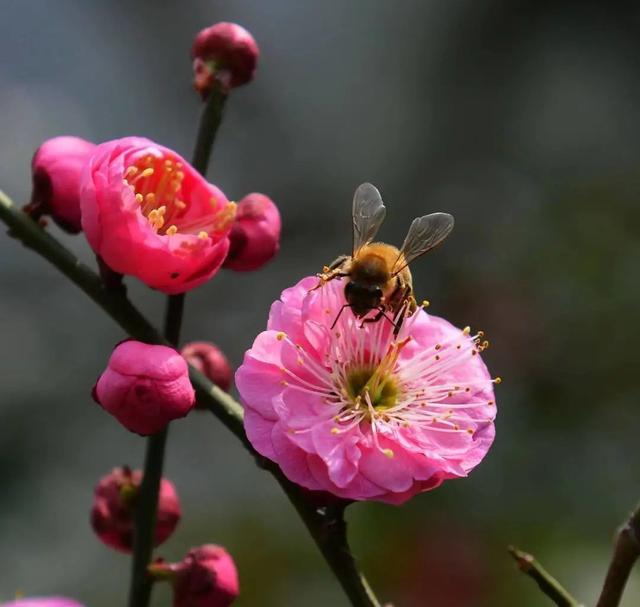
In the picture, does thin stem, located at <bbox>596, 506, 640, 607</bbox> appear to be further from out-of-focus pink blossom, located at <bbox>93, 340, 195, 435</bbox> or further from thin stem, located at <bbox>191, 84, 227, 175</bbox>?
thin stem, located at <bbox>191, 84, 227, 175</bbox>

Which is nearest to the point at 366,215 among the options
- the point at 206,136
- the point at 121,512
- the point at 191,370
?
the point at 206,136

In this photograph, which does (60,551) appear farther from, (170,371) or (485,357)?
(170,371)

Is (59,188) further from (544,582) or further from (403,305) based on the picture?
(544,582)

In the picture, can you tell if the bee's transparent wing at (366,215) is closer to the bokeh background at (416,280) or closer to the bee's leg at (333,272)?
the bee's leg at (333,272)

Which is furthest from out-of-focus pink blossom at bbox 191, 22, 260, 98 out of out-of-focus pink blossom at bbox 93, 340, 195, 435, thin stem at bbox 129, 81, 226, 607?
out-of-focus pink blossom at bbox 93, 340, 195, 435

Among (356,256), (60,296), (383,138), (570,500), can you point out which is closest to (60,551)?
(60,296)

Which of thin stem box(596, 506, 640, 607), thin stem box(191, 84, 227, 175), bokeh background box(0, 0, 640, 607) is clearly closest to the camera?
thin stem box(596, 506, 640, 607)

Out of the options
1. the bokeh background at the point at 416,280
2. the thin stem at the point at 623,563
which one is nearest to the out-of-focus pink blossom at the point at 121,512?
the thin stem at the point at 623,563
